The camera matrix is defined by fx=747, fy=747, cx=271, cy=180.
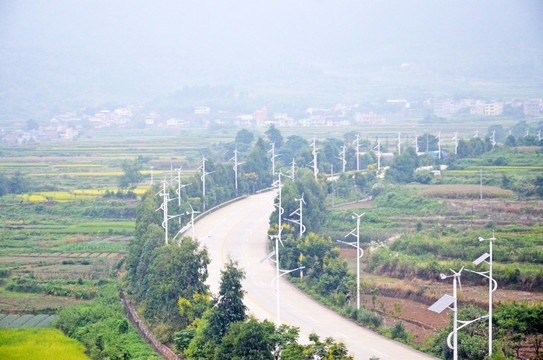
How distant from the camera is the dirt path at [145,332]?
23641mm

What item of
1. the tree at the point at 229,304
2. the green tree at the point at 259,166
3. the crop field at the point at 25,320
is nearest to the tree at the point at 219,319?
the tree at the point at 229,304

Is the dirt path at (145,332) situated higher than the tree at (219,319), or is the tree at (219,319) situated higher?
the tree at (219,319)

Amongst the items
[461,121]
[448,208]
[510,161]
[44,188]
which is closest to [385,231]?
[448,208]

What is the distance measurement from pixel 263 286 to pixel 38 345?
363 inches

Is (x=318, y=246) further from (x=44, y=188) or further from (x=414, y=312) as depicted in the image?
(x=44, y=188)

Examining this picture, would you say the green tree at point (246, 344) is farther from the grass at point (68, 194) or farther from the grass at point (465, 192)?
the grass at point (68, 194)

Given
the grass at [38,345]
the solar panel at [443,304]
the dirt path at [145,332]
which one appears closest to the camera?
the solar panel at [443,304]

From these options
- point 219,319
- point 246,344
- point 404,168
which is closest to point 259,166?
point 404,168

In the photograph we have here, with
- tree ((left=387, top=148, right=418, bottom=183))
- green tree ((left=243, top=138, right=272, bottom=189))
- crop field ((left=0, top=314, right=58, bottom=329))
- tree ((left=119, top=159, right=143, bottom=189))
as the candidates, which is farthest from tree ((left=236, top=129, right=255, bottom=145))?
crop field ((left=0, top=314, right=58, bottom=329))

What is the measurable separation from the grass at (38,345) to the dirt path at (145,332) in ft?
7.67

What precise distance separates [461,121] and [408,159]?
7247cm

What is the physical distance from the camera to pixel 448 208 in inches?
1775

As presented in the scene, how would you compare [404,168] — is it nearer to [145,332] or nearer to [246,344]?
[145,332]

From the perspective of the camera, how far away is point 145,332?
26.7 metres
